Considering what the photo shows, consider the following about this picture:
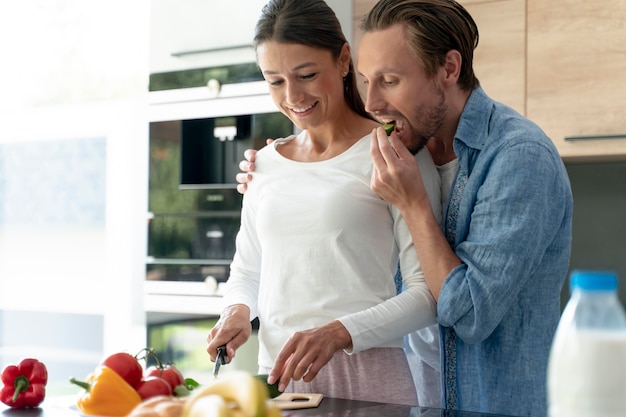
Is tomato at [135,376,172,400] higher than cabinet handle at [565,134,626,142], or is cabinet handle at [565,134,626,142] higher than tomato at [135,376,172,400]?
cabinet handle at [565,134,626,142]

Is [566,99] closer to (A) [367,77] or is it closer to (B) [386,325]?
(A) [367,77]

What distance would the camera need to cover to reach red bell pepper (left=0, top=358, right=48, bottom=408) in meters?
1.31

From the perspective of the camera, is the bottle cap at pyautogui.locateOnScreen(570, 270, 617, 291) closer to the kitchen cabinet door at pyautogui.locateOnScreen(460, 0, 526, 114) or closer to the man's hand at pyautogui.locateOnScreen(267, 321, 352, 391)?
the man's hand at pyautogui.locateOnScreen(267, 321, 352, 391)

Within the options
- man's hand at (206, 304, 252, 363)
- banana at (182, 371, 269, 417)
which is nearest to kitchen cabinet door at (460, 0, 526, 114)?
man's hand at (206, 304, 252, 363)

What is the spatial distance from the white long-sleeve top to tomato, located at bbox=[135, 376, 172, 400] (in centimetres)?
34

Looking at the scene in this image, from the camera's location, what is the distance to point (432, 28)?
1512mm

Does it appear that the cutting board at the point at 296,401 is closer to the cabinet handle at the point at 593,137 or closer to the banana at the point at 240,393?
the banana at the point at 240,393

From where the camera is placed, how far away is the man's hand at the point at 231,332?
148 cm

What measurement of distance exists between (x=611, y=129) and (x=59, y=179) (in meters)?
2.37

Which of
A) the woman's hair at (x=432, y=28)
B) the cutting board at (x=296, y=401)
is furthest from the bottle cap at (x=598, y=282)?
the woman's hair at (x=432, y=28)

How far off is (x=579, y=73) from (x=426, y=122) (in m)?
1.19

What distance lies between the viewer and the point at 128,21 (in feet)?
11.7

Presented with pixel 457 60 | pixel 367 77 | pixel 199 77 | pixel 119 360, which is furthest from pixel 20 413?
pixel 199 77

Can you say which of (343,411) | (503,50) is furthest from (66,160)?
(343,411)
